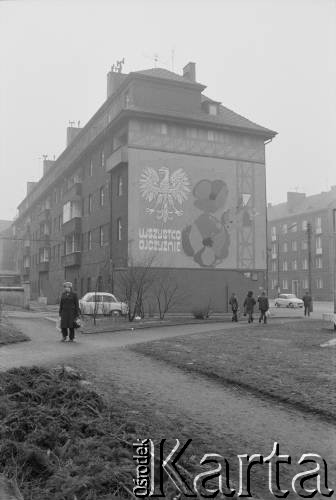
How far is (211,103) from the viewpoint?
132 feet

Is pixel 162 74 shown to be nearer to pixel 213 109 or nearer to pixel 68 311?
pixel 213 109

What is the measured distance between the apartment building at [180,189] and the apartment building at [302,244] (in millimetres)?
34609

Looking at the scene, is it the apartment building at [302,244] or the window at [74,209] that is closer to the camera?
the window at [74,209]

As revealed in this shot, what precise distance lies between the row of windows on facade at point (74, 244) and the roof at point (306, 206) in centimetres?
3956

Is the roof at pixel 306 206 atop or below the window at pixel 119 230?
atop

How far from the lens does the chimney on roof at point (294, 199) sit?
8969 centimetres

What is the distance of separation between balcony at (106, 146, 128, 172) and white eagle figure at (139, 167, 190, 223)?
1.64 m

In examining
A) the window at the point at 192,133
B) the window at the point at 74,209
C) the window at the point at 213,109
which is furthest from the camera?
the window at the point at 74,209

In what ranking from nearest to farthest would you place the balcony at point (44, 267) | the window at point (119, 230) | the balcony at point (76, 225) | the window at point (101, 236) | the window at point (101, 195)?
the window at point (119, 230)
the window at point (101, 236)
the window at point (101, 195)
the balcony at point (76, 225)
the balcony at point (44, 267)

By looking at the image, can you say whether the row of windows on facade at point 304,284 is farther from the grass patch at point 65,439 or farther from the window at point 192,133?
the grass patch at point 65,439

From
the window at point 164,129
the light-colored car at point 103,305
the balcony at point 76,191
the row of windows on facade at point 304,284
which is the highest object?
the window at point 164,129

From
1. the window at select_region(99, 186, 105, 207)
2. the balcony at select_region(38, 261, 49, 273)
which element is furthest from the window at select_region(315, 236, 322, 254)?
the window at select_region(99, 186, 105, 207)

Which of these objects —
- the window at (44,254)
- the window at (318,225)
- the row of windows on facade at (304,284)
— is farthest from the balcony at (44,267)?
the window at (318,225)

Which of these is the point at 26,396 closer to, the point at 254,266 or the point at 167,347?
the point at 167,347
